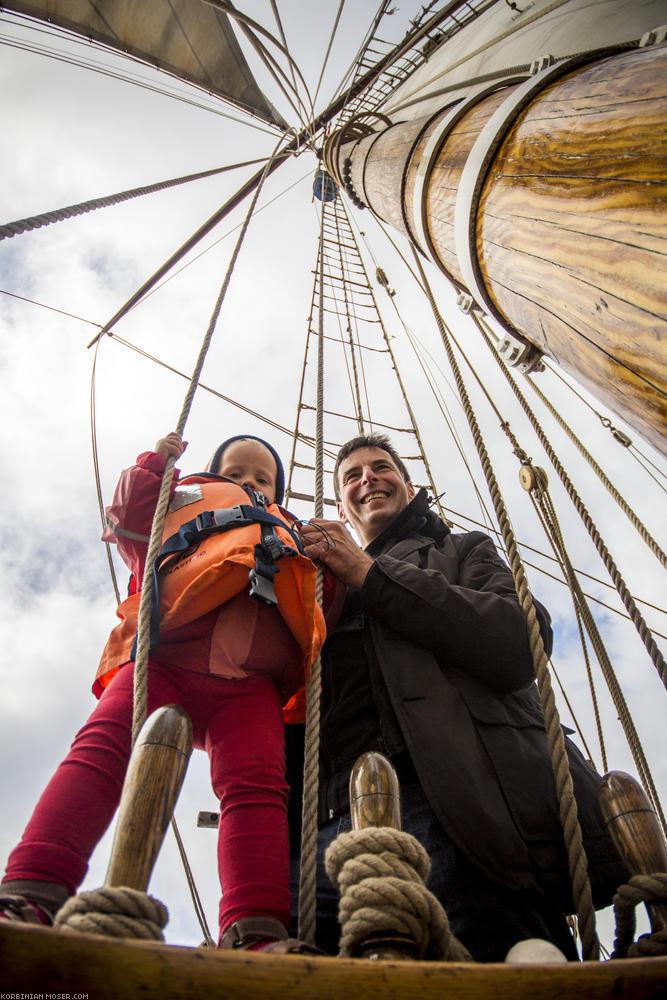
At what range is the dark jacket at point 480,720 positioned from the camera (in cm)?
85

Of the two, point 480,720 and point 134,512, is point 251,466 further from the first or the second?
point 480,720

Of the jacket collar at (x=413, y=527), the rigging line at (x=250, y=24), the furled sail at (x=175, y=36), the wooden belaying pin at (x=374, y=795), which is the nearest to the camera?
the wooden belaying pin at (x=374, y=795)

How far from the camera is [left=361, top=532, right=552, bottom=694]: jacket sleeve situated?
1.07m

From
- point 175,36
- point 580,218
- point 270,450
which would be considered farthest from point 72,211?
point 175,36

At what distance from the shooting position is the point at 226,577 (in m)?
1.08

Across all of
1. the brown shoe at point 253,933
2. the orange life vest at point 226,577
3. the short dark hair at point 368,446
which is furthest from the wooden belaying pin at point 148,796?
the short dark hair at point 368,446

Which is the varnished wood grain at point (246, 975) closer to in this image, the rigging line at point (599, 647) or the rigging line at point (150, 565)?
the rigging line at point (150, 565)

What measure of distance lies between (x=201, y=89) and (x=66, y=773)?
9039 mm

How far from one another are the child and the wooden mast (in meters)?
0.63

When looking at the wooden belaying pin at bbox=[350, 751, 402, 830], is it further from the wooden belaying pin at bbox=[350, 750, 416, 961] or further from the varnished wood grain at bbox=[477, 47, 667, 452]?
the varnished wood grain at bbox=[477, 47, 667, 452]

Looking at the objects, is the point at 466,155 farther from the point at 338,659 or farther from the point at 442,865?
the point at 442,865

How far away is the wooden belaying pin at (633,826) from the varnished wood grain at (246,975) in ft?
1.03

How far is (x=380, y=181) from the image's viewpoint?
1.63m

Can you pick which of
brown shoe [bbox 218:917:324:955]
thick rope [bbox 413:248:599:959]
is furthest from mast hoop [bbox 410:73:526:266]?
brown shoe [bbox 218:917:324:955]
